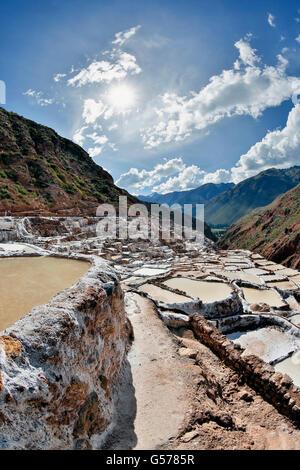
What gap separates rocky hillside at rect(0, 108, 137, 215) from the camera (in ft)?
110

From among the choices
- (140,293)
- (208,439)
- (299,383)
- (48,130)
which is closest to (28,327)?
(208,439)

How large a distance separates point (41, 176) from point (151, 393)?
4203cm

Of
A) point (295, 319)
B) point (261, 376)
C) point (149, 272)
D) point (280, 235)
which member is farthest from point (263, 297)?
point (280, 235)

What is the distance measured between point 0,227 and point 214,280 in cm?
2019

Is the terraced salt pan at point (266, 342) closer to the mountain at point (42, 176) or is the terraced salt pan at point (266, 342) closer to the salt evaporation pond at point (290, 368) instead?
→ the salt evaporation pond at point (290, 368)

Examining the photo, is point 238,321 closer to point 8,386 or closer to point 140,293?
point 140,293

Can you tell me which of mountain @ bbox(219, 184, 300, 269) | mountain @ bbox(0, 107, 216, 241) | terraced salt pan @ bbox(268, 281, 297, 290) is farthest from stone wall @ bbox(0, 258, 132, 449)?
mountain @ bbox(219, 184, 300, 269)

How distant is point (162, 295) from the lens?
1201 cm

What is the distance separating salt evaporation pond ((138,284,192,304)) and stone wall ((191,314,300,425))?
278 centimetres

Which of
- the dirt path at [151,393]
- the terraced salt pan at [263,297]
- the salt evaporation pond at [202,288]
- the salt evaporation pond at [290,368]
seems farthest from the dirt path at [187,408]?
the terraced salt pan at [263,297]

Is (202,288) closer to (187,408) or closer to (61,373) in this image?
(187,408)

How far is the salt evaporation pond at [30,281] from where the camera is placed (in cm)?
391

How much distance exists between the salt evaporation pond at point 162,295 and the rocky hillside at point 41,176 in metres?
23.7
